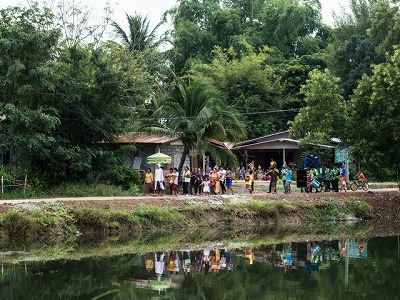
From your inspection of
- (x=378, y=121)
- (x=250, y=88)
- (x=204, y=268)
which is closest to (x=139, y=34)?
(x=250, y=88)

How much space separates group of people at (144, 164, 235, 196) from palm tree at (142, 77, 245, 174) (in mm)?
2904

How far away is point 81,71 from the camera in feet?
99.0

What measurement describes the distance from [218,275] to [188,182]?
1547 cm

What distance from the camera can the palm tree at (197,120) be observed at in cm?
3425

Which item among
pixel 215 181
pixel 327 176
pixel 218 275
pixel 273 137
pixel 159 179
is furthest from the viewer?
pixel 273 137

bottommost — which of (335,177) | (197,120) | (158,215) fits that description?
(158,215)

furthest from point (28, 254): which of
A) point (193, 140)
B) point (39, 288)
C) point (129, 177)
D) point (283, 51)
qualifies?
point (283, 51)

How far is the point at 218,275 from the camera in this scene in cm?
1577

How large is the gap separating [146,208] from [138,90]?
25.9ft

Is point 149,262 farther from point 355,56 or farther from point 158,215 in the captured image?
point 355,56

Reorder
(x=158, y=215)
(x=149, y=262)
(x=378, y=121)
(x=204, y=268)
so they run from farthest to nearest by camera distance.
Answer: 1. (x=378, y=121)
2. (x=158, y=215)
3. (x=149, y=262)
4. (x=204, y=268)

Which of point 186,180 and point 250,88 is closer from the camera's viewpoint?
point 186,180

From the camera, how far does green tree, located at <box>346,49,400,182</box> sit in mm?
28938

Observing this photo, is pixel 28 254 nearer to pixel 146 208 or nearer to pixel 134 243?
pixel 134 243
